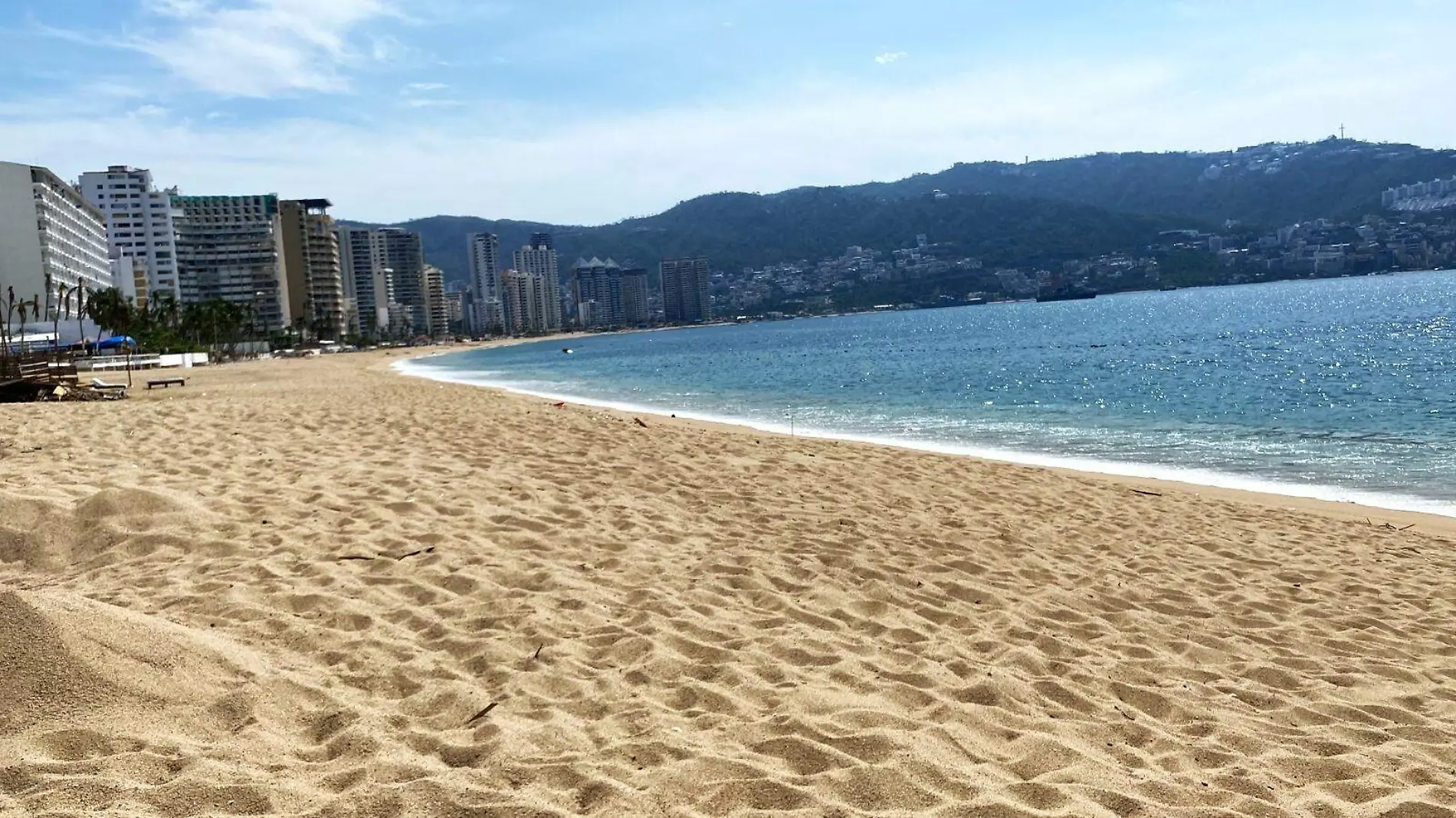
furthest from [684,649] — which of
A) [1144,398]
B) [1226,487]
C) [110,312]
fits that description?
[110,312]

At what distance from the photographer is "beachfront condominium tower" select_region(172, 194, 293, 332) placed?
15700 centimetres

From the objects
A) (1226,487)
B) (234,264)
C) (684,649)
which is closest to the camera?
(684,649)

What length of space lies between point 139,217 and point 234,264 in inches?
556

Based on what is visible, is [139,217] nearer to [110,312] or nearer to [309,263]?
[309,263]

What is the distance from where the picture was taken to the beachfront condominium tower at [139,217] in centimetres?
14925

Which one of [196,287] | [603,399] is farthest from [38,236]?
[603,399]

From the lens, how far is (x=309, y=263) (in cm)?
17112

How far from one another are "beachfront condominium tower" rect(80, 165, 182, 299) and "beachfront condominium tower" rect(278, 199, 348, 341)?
56.9 ft

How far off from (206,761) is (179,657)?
2.91ft

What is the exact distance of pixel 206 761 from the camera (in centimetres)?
344

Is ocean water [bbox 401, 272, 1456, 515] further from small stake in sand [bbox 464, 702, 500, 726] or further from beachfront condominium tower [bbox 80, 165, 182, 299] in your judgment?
beachfront condominium tower [bbox 80, 165, 182, 299]

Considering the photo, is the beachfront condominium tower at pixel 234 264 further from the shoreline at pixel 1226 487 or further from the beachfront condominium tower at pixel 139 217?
the shoreline at pixel 1226 487

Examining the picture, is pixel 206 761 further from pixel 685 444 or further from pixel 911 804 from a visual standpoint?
pixel 685 444

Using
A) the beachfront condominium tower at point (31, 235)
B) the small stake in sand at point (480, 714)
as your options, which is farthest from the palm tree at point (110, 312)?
the small stake in sand at point (480, 714)
